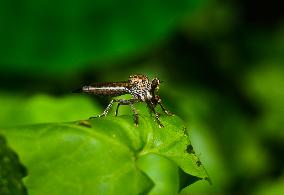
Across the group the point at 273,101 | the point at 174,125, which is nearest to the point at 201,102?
the point at 273,101

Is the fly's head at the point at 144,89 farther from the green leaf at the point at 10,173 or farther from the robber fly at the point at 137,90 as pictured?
the green leaf at the point at 10,173

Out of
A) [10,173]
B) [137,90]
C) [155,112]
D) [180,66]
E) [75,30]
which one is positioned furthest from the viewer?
[180,66]

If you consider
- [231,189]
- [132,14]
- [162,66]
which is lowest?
[231,189]

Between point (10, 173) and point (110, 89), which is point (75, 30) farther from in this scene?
point (10, 173)

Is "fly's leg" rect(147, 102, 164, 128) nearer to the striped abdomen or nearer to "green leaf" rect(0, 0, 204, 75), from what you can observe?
the striped abdomen

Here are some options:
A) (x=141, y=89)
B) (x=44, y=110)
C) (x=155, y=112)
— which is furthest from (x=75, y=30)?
(x=155, y=112)

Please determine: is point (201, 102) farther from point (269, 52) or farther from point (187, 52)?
point (269, 52)
